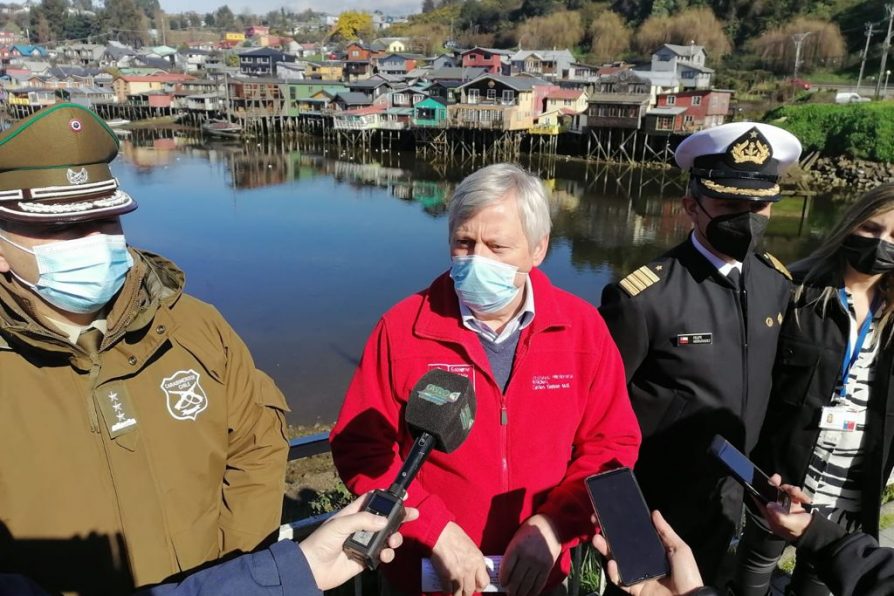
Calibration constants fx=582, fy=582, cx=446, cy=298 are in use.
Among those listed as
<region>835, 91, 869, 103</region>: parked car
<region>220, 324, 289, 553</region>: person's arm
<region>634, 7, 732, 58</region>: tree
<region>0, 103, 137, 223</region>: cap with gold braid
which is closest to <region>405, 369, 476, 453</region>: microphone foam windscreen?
<region>220, 324, 289, 553</region>: person's arm

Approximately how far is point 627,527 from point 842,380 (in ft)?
4.89

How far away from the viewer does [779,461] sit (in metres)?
2.50

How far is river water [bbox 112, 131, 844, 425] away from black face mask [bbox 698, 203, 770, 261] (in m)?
8.45

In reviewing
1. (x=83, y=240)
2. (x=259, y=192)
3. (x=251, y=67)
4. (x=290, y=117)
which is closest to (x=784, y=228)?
(x=259, y=192)

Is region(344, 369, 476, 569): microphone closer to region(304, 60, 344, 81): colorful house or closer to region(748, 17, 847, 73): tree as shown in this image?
region(748, 17, 847, 73): tree

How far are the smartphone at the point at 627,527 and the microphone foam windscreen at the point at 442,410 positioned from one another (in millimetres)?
404

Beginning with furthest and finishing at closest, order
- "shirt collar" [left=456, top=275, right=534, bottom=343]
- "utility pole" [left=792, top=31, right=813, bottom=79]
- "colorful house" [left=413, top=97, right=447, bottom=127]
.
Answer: "utility pole" [left=792, top=31, right=813, bottom=79]
"colorful house" [left=413, top=97, right=447, bottom=127]
"shirt collar" [left=456, top=275, right=534, bottom=343]

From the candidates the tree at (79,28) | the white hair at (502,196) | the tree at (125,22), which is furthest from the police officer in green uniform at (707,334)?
the tree at (125,22)

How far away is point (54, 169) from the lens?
5.29ft

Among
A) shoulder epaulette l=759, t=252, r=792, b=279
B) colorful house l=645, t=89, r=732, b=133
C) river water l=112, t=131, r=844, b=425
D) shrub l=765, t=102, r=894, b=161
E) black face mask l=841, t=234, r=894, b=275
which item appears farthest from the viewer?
colorful house l=645, t=89, r=732, b=133

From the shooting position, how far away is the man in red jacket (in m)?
1.90

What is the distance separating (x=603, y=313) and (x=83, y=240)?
6.32 feet

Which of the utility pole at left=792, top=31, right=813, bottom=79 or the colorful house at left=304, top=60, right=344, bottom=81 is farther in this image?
the colorful house at left=304, top=60, right=344, bottom=81

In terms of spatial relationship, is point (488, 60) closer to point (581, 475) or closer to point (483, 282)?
point (483, 282)
